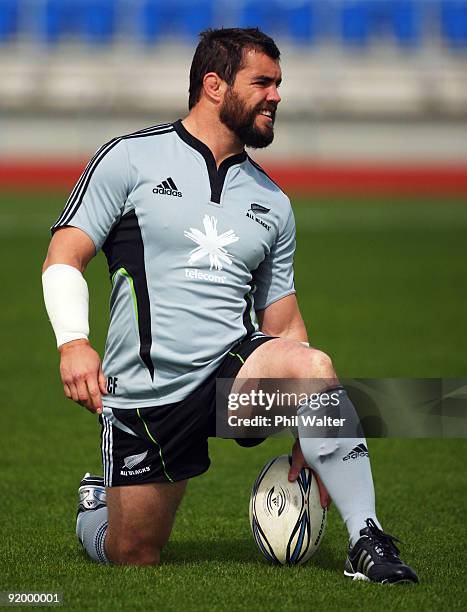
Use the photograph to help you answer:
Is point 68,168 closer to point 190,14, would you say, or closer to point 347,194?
point 347,194

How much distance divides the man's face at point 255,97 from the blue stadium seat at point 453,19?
36.4 metres

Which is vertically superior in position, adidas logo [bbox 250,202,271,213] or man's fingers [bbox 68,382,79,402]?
adidas logo [bbox 250,202,271,213]

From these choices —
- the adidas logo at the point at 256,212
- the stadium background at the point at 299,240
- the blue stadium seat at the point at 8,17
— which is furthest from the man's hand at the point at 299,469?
the blue stadium seat at the point at 8,17

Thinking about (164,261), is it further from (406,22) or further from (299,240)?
(406,22)

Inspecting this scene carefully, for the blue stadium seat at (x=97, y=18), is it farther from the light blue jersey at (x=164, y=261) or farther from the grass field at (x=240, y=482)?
the light blue jersey at (x=164, y=261)

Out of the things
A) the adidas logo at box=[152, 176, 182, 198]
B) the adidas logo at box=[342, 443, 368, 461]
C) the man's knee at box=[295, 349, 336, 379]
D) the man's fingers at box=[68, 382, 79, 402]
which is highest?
the adidas logo at box=[152, 176, 182, 198]

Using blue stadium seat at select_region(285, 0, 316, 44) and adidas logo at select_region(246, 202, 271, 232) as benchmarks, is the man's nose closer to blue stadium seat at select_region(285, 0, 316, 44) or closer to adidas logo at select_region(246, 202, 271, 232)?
adidas logo at select_region(246, 202, 271, 232)

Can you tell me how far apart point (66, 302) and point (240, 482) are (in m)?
2.47

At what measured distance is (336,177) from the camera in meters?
Result: 30.1

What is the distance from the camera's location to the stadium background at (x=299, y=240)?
15.8ft

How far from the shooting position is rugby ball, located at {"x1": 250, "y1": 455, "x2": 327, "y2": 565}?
474cm

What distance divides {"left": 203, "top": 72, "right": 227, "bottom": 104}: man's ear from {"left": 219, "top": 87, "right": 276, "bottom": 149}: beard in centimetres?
3

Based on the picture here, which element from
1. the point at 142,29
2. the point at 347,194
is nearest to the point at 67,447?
the point at 347,194

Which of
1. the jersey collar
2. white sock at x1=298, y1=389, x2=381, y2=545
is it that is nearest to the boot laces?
white sock at x1=298, y1=389, x2=381, y2=545
